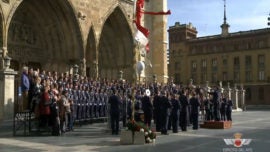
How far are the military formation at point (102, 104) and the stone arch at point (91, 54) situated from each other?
17.3ft

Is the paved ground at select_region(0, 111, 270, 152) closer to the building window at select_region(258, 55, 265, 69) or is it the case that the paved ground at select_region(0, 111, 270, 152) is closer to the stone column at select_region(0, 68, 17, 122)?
the stone column at select_region(0, 68, 17, 122)

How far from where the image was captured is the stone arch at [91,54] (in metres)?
25.5

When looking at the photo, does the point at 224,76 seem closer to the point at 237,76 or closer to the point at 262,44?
the point at 237,76

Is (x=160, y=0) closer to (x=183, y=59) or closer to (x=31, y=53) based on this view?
(x=31, y=53)

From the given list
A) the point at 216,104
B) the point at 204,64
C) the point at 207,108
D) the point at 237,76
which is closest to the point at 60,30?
the point at 207,108

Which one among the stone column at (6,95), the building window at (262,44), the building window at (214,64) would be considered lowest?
the stone column at (6,95)

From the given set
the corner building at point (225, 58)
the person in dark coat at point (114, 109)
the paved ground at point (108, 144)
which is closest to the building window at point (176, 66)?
the corner building at point (225, 58)

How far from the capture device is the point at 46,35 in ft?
79.8

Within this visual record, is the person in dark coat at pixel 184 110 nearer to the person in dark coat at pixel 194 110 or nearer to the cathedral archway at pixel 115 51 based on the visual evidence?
the person in dark coat at pixel 194 110

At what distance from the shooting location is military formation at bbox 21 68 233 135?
14508 mm

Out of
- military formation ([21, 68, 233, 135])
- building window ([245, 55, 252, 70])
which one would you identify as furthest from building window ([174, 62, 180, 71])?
military formation ([21, 68, 233, 135])

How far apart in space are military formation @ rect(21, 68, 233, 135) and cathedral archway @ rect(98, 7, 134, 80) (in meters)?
8.35

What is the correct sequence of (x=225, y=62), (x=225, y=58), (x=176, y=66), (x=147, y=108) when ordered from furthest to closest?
(x=176, y=66)
(x=225, y=62)
(x=225, y=58)
(x=147, y=108)

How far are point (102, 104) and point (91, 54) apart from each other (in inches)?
281
